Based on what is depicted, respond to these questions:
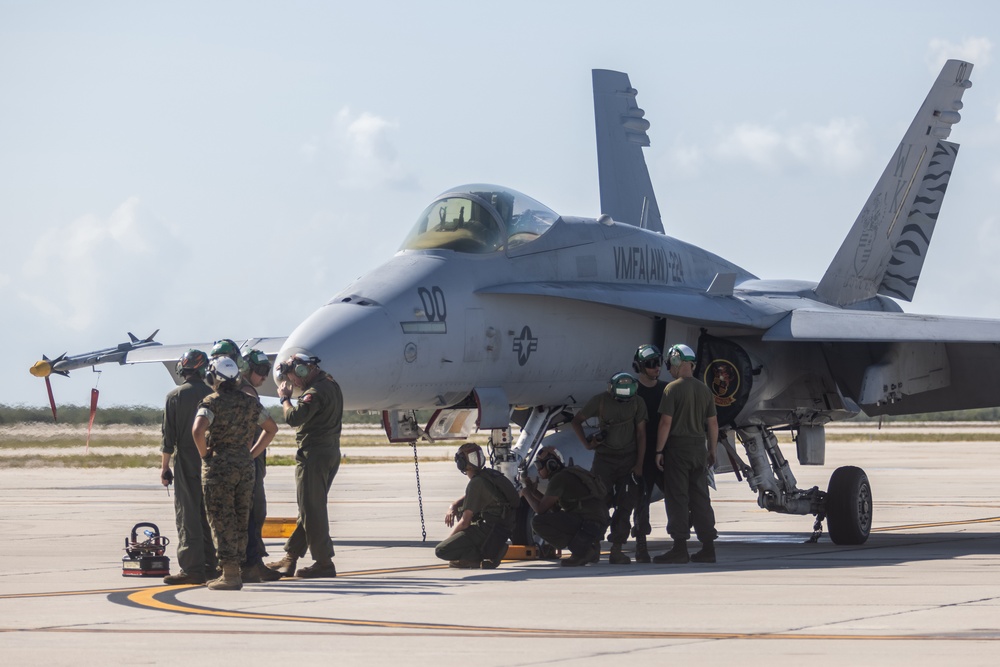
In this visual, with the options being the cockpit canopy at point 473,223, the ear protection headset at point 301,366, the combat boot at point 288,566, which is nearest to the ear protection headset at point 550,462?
the cockpit canopy at point 473,223

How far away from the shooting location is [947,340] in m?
14.0

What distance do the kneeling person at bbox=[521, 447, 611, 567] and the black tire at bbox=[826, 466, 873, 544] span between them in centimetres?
358

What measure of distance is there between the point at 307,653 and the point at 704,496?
19.6ft

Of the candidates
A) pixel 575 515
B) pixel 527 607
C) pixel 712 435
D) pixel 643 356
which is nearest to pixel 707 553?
pixel 712 435

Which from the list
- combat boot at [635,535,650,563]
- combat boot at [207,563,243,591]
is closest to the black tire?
combat boot at [635,535,650,563]

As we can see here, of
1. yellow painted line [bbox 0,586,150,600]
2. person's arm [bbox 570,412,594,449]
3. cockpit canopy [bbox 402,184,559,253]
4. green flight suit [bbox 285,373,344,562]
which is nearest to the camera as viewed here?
yellow painted line [bbox 0,586,150,600]

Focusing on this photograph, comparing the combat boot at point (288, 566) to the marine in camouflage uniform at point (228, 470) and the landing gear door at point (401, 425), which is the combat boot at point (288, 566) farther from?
the landing gear door at point (401, 425)

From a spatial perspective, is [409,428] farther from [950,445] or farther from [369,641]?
[950,445]

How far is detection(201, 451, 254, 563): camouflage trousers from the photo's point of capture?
1021 cm

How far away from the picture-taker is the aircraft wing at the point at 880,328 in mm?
13938

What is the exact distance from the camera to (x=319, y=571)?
1116 centimetres

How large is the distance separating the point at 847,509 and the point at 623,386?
3744mm

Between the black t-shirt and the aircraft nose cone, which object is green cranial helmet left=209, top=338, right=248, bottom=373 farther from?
the black t-shirt

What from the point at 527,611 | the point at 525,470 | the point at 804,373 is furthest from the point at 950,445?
the point at 527,611
